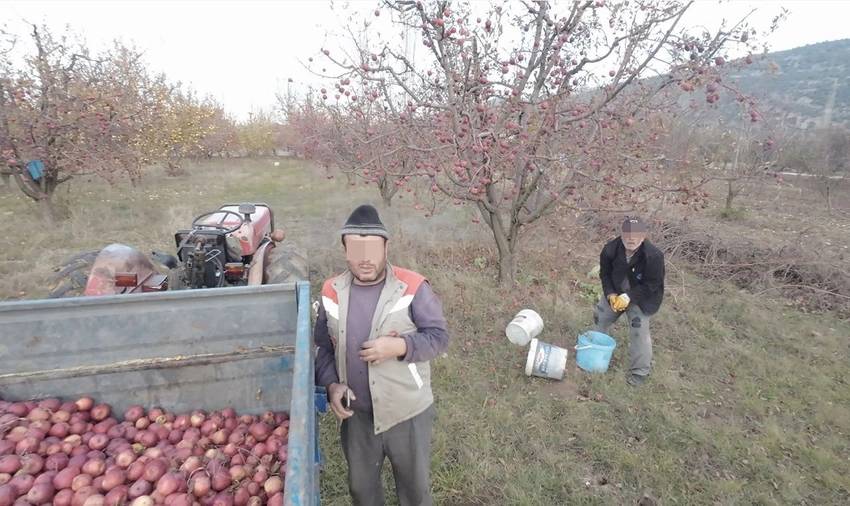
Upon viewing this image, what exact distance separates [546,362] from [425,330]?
224 cm

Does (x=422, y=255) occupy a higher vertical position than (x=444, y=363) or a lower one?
higher

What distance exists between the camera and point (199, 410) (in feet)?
6.51

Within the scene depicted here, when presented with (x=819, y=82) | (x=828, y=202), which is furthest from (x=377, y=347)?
(x=819, y=82)

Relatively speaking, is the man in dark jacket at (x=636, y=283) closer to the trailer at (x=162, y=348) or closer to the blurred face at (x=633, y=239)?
the blurred face at (x=633, y=239)

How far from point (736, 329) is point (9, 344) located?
6223 mm

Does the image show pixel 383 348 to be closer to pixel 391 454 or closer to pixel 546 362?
pixel 391 454

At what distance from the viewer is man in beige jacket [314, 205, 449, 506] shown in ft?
5.79

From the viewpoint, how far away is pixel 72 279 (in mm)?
3566

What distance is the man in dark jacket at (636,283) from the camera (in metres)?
3.52

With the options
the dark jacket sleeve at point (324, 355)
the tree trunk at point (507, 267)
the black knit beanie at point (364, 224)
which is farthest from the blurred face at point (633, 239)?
the dark jacket sleeve at point (324, 355)

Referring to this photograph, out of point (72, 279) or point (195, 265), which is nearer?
point (195, 265)

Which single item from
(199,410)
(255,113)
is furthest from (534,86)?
(255,113)

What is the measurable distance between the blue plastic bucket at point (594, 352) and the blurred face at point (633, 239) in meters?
0.92

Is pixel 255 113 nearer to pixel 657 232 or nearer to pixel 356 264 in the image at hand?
pixel 657 232
